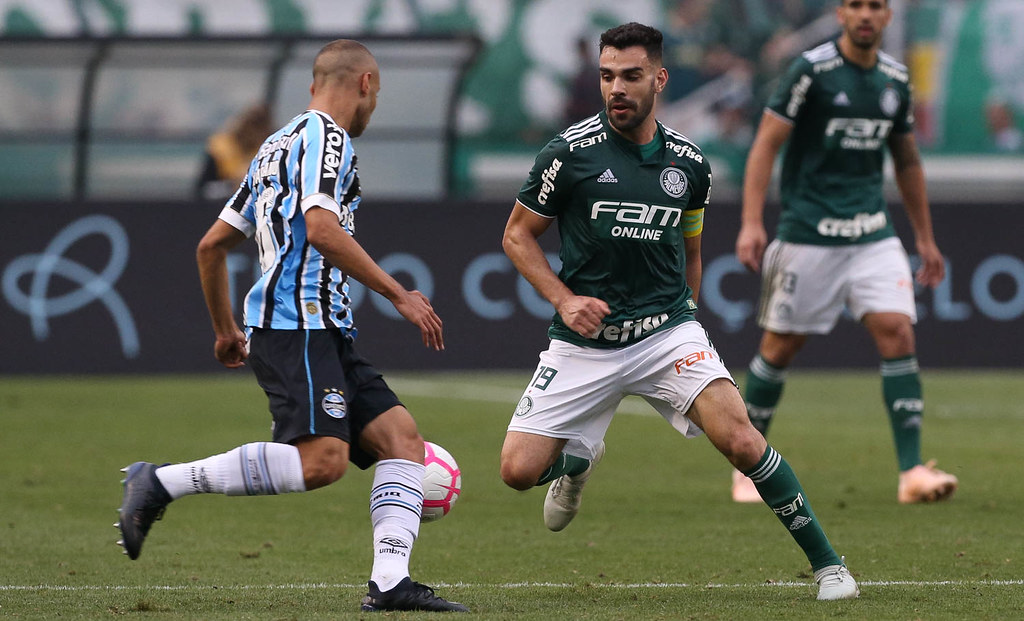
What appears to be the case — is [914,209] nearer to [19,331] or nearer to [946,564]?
[946,564]

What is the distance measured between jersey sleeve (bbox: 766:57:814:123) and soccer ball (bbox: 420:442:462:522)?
3.23m

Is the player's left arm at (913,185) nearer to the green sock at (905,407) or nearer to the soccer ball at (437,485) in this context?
the green sock at (905,407)

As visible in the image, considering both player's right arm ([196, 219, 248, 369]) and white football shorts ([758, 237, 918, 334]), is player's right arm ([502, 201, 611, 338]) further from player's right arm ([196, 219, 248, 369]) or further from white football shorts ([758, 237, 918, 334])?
white football shorts ([758, 237, 918, 334])

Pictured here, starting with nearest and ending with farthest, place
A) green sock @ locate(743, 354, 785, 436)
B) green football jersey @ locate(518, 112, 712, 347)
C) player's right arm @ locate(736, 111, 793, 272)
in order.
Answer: green football jersey @ locate(518, 112, 712, 347) → player's right arm @ locate(736, 111, 793, 272) → green sock @ locate(743, 354, 785, 436)

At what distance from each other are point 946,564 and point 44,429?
23.1 feet

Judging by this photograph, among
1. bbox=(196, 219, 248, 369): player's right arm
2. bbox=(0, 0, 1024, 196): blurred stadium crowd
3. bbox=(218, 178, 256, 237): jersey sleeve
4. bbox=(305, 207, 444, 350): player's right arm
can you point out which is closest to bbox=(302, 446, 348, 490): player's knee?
bbox=(305, 207, 444, 350): player's right arm

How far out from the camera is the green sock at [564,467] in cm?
616

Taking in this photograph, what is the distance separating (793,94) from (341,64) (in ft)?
11.0

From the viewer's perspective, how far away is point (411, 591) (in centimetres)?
521

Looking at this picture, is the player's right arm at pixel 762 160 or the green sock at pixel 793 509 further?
the player's right arm at pixel 762 160

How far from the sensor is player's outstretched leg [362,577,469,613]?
17.0 feet

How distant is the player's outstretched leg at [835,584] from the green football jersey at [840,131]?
3.03 m

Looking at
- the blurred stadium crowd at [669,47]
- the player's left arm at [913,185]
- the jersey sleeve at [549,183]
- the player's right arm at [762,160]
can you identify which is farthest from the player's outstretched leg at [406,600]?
the blurred stadium crowd at [669,47]

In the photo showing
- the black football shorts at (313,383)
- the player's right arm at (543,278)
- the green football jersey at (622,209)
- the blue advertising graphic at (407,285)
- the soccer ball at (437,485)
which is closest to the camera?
the black football shorts at (313,383)
